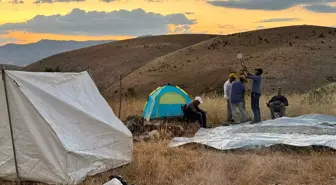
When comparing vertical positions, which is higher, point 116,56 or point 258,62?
point 258,62

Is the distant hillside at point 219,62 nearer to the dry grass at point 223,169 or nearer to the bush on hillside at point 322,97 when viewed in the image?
the bush on hillside at point 322,97

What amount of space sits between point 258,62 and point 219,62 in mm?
5855

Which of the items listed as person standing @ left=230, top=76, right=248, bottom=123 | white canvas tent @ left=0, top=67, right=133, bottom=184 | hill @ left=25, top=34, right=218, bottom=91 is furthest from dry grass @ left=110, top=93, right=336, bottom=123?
hill @ left=25, top=34, right=218, bottom=91

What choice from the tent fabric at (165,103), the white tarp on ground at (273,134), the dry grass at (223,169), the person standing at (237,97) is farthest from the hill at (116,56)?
the dry grass at (223,169)

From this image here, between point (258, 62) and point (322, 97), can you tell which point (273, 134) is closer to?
point (322, 97)

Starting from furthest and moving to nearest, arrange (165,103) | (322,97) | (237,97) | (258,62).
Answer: (258,62), (322,97), (165,103), (237,97)

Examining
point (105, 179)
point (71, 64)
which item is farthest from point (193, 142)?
point (71, 64)

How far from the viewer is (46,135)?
7.08m

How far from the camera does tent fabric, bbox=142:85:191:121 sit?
1474 centimetres

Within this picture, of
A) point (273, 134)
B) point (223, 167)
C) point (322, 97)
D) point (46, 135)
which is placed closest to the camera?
point (46, 135)

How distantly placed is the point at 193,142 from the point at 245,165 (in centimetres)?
229

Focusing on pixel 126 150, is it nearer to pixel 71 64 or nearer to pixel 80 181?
pixel 80 181

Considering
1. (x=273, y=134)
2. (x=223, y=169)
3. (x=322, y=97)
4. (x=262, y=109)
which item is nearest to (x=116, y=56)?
(x=322, y=97)

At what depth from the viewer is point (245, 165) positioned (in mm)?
8383
